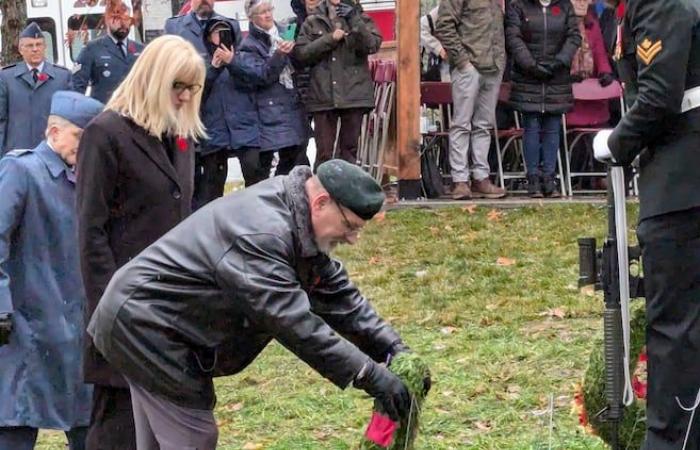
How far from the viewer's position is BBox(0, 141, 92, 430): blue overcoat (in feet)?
19.2

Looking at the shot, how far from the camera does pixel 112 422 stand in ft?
18.8

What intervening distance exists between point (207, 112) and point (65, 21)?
7.47m

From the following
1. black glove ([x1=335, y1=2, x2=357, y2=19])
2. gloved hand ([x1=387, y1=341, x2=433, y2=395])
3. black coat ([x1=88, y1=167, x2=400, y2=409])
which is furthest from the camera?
black glove ([x1=335, y1=2, x2=357, y2=19])

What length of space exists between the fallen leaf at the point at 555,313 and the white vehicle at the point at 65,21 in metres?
10.6

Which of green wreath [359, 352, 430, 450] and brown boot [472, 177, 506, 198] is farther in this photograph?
brown boot [472, 177, 506, 198]

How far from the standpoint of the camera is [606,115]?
47.3 feet

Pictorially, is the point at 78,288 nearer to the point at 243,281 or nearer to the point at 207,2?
the point at 243,281

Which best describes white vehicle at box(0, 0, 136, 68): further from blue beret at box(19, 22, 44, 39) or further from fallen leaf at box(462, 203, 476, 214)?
fallen leaf at box(462, 203, 476, 214)

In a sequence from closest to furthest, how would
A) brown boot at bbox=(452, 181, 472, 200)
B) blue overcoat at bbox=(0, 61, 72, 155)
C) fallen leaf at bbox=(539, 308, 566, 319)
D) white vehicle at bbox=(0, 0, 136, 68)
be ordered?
fallen leaf at bbox=(539, 308, 566, 319)
blue overcoat at bbox=(0, 61, 72, 155)
brown boot at bbox=(452, 181, 472, 200)
white vehicle at bbox=(0, 0, 136, 68)

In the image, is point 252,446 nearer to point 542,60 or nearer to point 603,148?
point 603,148

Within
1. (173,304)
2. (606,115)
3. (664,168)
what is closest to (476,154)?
(606,115)

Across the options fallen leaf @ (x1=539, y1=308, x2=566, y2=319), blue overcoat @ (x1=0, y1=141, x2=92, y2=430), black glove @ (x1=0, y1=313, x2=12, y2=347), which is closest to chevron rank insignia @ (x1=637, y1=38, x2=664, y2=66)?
blue overcoat @ (x1=0, y1=141, x2=92, y2=430)

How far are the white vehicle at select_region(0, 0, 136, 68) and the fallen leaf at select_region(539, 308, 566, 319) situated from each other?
10.6 metres

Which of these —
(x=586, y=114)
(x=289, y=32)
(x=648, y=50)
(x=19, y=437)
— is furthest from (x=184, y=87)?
(x=586, y=114)
